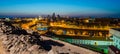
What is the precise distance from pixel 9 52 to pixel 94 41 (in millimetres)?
18394

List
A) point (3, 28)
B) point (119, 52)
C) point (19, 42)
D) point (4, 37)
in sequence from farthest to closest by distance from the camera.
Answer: point (3, 28)
point (4, 37)
point (19, 42)
point (119, 52)

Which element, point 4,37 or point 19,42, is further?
point 4,37

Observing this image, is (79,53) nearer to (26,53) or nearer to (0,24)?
(26,53)

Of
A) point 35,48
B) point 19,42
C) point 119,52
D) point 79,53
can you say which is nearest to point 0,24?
point 19,42

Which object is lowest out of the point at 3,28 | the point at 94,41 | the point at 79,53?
the point at 94,41

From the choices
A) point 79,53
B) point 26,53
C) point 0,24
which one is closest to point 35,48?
point 26,53

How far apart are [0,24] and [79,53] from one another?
1074 cm

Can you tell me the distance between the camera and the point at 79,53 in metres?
18.6

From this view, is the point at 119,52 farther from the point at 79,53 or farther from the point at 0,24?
the point at 0,24

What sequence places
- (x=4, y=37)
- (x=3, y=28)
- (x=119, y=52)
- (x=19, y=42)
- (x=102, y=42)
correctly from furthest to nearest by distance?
(x=102, y=42), (x=3, y=28), (x=4, y=37), (x=19, y=42), (x=119, y=52)

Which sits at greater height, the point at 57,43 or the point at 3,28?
the point at 3,28

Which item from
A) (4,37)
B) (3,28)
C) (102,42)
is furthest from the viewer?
(102,42)

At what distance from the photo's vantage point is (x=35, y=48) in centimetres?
1836

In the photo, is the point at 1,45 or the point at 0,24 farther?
the point at 0,24
